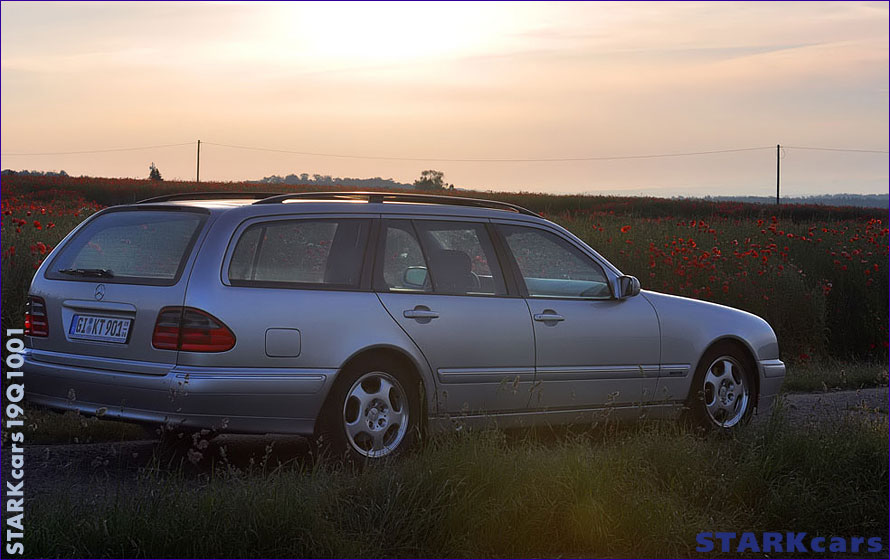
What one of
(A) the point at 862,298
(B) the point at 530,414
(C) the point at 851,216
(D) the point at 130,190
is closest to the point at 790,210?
(C) the point at 851,216

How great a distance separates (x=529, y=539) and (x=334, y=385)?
183 centimetres

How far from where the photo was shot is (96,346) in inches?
291

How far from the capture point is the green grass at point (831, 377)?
1295 cm

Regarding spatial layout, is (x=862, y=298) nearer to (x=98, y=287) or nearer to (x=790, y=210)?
(x=98, y=287)

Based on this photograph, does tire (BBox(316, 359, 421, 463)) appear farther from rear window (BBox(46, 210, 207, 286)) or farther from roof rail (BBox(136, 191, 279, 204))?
roof rail (BBox(136, 191, 279, 204))

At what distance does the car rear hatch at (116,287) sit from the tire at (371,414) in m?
0.96

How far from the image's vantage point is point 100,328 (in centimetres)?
740

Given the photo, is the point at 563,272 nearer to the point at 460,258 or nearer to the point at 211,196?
the point at 460,258

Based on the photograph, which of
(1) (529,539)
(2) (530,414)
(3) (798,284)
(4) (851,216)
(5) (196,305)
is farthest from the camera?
(4) (851,216)

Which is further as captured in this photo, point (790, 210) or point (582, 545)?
point (790, 210)

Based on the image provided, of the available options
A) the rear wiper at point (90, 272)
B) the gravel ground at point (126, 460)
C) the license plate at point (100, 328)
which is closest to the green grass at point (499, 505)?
the gravel ground at point (126, 460)

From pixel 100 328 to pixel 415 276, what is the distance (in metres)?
1.92

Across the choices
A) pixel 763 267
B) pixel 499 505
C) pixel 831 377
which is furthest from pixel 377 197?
pixel 763 267

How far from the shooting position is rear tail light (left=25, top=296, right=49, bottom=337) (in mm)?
7702
